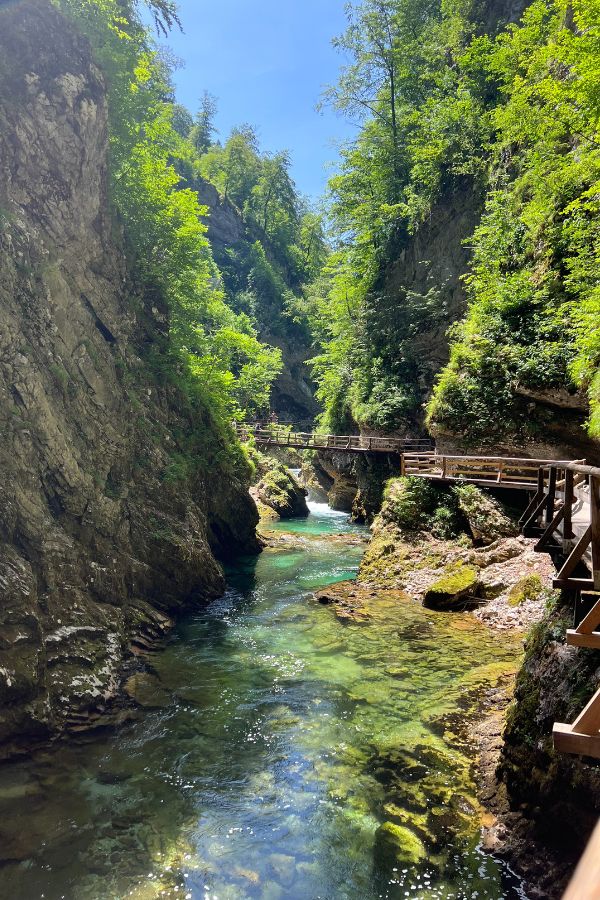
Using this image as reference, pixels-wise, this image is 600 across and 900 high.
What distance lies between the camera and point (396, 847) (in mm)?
6148

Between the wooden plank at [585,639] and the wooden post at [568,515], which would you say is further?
the wooden post at [568,515]

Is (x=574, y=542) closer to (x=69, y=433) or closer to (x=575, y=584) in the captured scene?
(x=575, y=584)

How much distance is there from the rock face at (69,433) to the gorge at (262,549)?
0.07m

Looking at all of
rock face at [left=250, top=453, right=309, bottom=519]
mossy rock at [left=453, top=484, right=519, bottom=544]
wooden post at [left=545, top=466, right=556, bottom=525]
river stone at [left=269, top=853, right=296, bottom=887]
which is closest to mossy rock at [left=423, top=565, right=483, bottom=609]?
mossy rock at [left=453, top=484, right=519, bottom=544]

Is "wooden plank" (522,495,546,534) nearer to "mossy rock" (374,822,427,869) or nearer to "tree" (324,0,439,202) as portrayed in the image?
"mossy rock" (374,822,427,869)

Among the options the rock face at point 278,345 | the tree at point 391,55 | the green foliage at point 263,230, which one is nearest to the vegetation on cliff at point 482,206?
the tree at point 391,55

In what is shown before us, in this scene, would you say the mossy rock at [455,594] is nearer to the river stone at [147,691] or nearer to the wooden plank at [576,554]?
the river stone at [147,691]

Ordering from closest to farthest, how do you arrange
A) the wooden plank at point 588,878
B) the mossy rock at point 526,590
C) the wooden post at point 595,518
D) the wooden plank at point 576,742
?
the wooden plank at point 588,878 → the wooden plank at point 576,742 → the wooden post at point 595,518 → the mossy rock at point 526,590

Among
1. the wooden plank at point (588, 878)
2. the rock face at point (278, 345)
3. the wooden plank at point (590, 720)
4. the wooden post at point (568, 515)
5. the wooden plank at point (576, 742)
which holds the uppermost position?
the rock face at point (278, 345)

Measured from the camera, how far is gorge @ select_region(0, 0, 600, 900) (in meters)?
6.24

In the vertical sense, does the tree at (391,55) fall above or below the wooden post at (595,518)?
above

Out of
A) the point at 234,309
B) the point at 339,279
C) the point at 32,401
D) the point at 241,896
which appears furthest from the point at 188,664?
the point at 234,309

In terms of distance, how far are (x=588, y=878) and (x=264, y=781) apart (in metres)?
7.79

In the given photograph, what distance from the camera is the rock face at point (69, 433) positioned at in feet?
30.1
